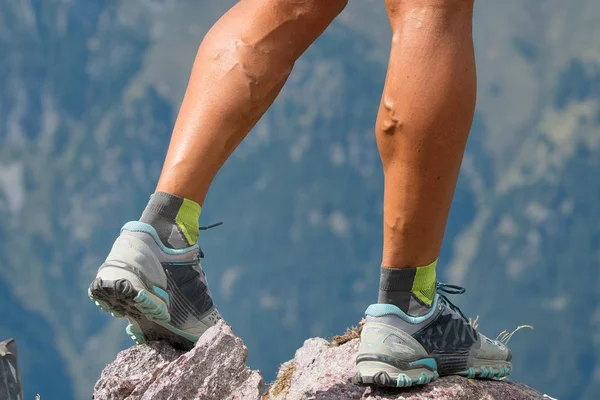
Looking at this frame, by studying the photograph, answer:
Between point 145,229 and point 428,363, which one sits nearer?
point 145,229

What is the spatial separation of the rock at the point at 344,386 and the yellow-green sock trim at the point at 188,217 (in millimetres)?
645

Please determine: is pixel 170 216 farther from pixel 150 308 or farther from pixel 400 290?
pixel 400 290

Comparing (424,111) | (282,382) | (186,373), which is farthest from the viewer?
(282,382)

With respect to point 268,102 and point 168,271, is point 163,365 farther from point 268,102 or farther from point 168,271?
point 268,102

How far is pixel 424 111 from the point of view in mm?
2246

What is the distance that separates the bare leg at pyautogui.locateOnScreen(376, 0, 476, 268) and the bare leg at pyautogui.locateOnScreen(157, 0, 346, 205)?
0.33 meters

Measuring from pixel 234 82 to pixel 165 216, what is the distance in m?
0.46

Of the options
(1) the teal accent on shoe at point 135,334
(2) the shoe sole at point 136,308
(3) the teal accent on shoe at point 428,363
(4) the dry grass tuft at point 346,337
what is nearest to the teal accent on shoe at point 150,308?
(2) the shoe sole at point 136,308

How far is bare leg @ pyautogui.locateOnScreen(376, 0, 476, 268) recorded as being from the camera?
7.39ft

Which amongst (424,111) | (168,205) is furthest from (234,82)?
(424,111)

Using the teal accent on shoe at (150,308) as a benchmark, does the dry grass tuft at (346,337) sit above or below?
above

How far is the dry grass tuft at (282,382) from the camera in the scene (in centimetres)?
325

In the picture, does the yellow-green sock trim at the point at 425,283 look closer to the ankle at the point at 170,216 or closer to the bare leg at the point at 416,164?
the bare leg at the point at 416,164

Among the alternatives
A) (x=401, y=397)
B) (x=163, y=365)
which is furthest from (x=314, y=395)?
(x=163, y=365)
